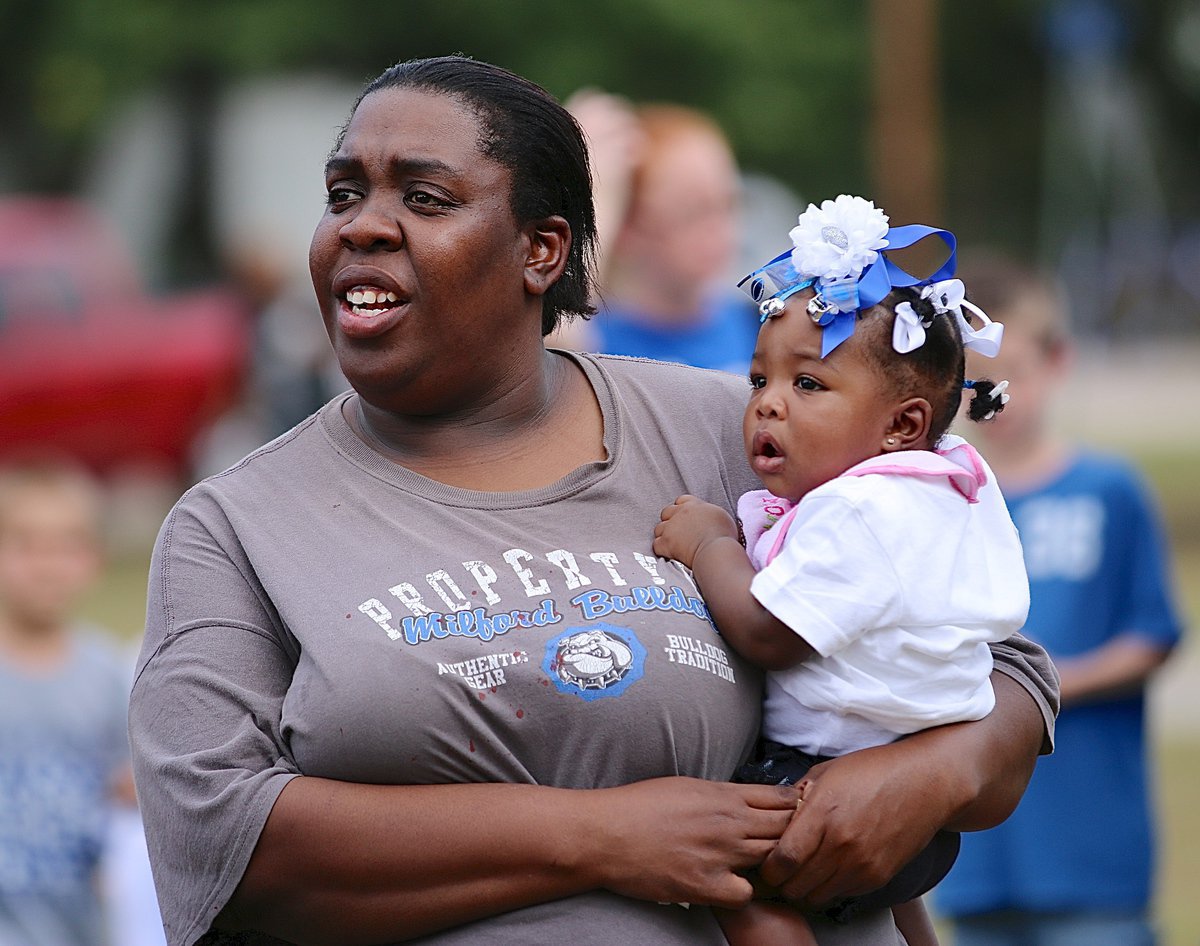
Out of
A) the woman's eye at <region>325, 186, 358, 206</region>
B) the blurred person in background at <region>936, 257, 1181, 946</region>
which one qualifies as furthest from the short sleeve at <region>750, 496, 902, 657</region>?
the blurred person in background at <region>936, 257, 1181, 946</region>

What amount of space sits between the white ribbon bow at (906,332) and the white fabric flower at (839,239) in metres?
0.09

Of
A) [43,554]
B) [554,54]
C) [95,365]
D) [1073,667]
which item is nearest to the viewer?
[1073,667]

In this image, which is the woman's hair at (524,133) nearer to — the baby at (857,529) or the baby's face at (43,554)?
the baby at (857,529)

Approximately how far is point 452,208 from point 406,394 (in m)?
0.27

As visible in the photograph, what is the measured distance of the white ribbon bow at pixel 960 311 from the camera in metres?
2.69

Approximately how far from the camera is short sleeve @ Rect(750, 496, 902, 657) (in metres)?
2.52

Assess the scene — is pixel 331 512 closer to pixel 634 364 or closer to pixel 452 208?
pixel 452 208

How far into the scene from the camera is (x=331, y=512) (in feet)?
8.55

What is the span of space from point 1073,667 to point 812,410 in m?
2.29

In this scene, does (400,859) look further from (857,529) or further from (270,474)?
(857,529)

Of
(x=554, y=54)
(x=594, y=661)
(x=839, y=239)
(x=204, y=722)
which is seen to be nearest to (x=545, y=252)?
(x=839, y=239)

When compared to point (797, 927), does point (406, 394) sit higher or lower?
higher

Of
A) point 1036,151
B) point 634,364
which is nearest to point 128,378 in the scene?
point 634,364

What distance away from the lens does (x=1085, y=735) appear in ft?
15.4
